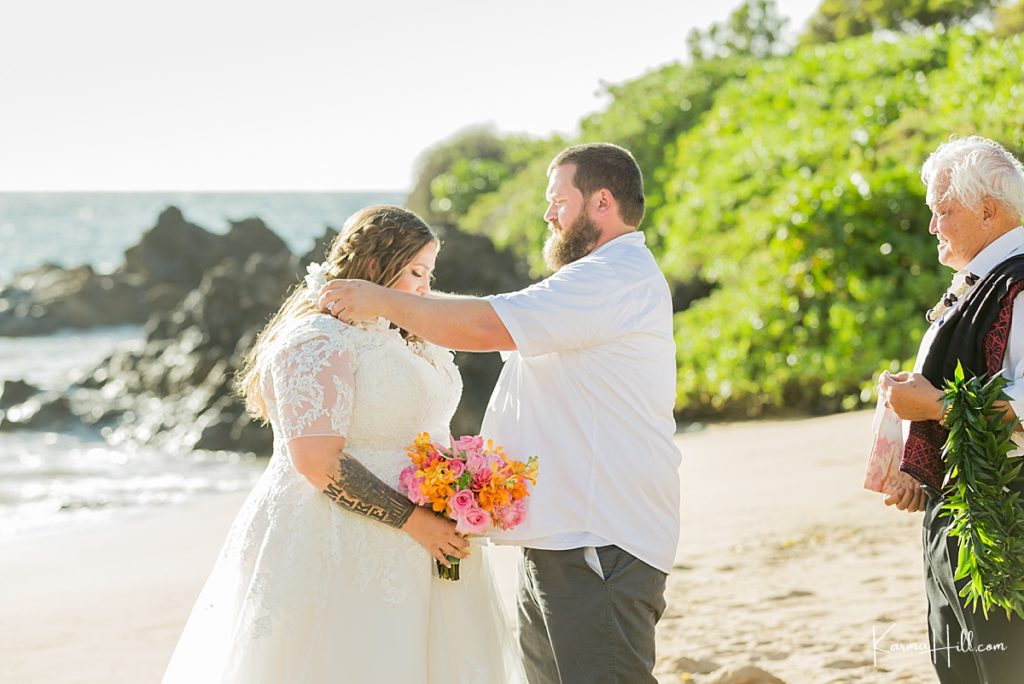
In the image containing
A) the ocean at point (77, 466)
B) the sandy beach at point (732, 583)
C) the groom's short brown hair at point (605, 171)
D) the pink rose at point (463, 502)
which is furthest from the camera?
the ocean at point (77, 466)

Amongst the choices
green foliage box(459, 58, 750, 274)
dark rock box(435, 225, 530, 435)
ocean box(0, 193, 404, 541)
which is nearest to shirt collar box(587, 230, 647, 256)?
ocean box(0, 193, 404, 541)

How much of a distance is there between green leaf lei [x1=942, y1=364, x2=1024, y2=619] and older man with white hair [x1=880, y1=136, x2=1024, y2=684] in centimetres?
6

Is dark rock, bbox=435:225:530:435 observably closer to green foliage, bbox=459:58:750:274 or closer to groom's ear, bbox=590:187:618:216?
green foliage, bbox=459:58:750:274

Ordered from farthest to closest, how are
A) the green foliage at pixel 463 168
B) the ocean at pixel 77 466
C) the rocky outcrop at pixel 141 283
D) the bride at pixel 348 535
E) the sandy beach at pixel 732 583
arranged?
the rocky outcrop at pixel 141 283 < the green foliage at pixel 463 168 < the ocean at pixel 77 466 < the sandy beach at pixel 732 583 < the bride at pixel 348 535

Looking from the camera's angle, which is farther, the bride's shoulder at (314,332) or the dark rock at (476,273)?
the dark rock at (476,273)

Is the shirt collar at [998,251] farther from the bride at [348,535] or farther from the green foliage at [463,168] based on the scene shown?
the green foliage at [463,168]

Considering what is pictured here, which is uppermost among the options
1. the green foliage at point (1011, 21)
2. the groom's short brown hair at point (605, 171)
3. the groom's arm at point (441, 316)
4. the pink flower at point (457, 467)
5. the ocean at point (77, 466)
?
the green foliage at point (1011, 21)

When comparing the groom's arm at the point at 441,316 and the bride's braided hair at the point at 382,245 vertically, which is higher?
the bride's braided hair at the point at 382,245

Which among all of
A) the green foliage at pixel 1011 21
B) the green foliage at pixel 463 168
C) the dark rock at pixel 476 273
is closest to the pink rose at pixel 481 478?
the dark rock at pixel 476 273

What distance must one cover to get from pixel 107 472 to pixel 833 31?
59.9ft

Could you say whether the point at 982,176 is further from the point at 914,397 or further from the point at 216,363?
the point at 216,363

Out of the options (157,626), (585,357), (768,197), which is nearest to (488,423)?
(585,357)

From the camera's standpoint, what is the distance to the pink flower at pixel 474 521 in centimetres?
354

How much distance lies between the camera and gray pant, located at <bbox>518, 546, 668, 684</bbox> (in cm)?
361
